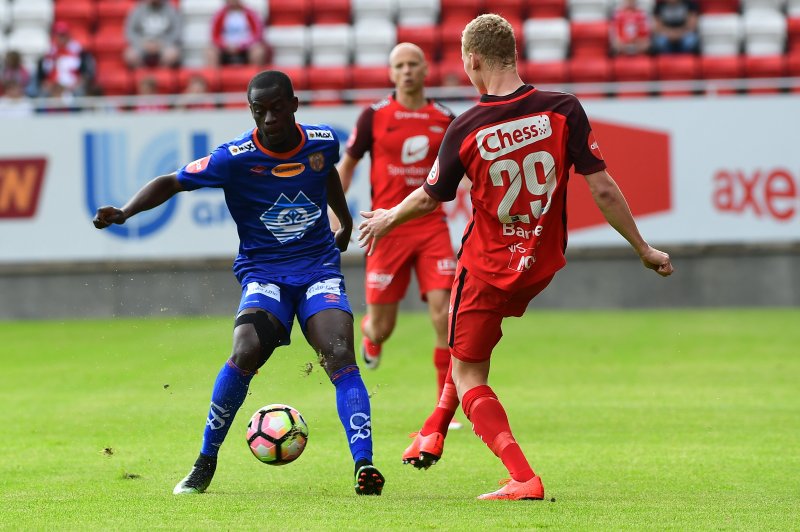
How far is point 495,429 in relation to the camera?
6.69m

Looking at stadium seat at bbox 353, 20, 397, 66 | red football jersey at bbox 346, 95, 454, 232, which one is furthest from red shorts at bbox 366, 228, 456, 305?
stadium seat at bbox 353, 20, 397, 66

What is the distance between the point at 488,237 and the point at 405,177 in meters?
3.27

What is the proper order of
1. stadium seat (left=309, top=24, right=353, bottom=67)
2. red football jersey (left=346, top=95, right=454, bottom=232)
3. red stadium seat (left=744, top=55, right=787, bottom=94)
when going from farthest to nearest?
stadium seat (left=309, top=24, right=353, bottom=67)
red stadium seat (left=744, top=55, right=787, bottom=94)
red football jersey (left=346, top=95, right=454, bottom=232)

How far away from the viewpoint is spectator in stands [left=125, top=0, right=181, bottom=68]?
67.0 ft

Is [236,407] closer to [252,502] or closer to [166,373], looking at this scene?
[252,502]

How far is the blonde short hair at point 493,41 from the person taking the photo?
6.58 meters

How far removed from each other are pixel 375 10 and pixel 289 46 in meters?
1.54

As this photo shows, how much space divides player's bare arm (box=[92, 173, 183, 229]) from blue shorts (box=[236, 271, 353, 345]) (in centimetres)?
64

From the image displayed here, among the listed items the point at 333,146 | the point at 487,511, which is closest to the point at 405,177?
the point at 333,146

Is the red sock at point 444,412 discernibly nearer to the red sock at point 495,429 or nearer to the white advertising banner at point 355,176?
the red sock at point 495,429

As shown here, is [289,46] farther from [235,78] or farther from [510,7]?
[510,7]

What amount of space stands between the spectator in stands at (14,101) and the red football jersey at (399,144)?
29.9 feet

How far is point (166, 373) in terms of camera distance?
13.1 metres

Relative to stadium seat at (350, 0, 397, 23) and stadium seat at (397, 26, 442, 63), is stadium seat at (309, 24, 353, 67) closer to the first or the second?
stadium seat at (350, 0, 397, 23)
